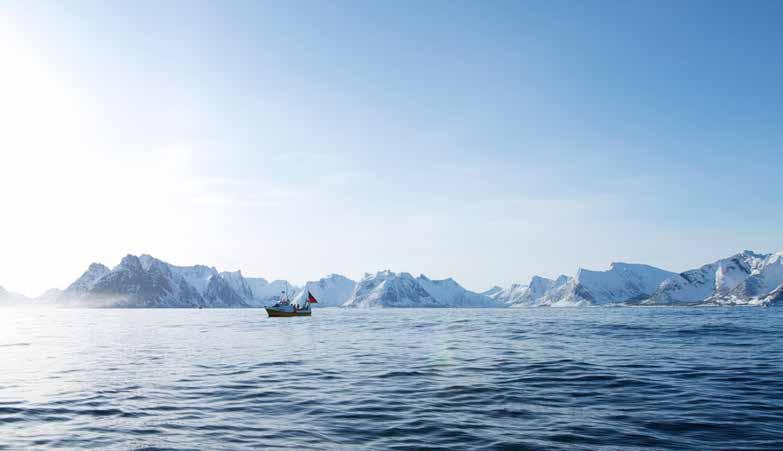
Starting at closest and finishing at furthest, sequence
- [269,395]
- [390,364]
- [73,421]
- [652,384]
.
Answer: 1. [73,421]
2. [269,395]
3. [652,384]
4. [390,364]

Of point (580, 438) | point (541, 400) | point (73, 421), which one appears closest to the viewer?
point (580, 438)

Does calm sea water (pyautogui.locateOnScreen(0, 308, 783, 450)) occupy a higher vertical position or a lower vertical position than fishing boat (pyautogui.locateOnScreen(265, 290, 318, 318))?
higher

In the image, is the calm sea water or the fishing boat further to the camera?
the fishing boat

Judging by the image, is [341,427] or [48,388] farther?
[48,388]

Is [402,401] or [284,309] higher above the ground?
[402,401]

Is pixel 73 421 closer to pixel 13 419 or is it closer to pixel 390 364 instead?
pixel 13 419

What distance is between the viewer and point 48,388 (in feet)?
78.4

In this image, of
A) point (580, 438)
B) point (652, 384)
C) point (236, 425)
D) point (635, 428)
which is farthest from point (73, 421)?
point (652, 384)

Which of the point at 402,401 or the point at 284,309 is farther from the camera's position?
the point at 284,309

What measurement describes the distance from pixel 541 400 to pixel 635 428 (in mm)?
4664

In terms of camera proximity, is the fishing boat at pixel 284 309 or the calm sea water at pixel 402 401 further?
the fishing boat at pixel 284 309

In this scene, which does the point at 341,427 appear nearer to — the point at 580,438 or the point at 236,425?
the point at 236,425

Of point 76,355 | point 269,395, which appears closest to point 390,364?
point 269,395

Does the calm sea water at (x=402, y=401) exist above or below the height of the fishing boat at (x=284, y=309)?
above
